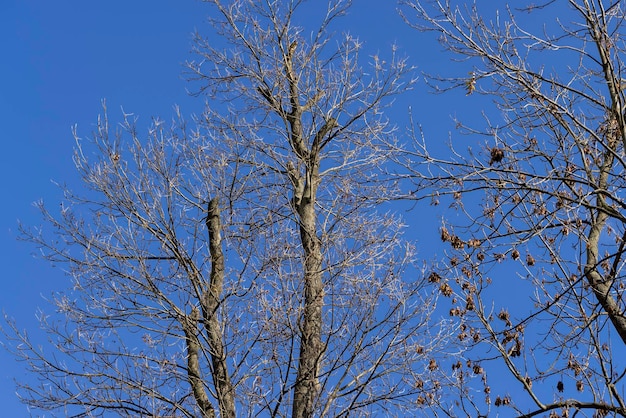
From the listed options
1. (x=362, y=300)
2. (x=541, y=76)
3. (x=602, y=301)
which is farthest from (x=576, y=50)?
(x=362, y=300)

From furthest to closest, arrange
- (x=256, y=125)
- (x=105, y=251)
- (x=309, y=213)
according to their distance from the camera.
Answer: (x=256, y=125), (x=309, y=213), (x=105, y=251)

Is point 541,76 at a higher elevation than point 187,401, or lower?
higher

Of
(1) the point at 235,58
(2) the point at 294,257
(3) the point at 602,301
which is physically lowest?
(3) the point at 602,301

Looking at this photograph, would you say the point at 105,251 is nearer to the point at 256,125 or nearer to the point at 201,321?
the point at 201,321

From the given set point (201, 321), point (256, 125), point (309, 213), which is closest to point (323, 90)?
point (256, 125)

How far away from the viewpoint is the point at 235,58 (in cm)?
1155

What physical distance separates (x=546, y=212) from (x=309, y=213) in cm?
399

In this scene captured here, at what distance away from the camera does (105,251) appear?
955 centimetres

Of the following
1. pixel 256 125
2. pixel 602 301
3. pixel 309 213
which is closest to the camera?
pixel 602 301

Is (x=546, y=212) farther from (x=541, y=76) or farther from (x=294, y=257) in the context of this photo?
(x=294, y=257)

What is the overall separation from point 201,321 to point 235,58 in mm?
4280

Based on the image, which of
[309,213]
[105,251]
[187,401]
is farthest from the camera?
[309,213]

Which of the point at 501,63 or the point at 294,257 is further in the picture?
the point at 294,257

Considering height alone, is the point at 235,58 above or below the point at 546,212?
above
